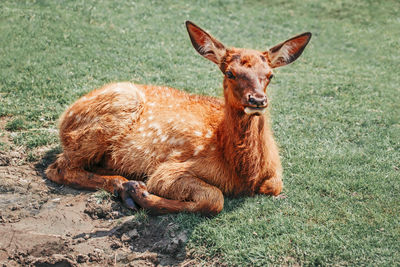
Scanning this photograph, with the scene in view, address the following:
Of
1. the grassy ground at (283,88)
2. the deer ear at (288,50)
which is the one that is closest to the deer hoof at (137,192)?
the grassy ground at (283,88)

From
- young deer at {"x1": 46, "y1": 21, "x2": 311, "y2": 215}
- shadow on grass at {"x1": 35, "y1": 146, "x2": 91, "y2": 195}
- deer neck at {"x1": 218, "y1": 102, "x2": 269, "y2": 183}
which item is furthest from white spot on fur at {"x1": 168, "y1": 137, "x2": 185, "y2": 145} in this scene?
shadow on grass at {"x1": 35, "y1": 146, "x2": 91, "y2": 195}

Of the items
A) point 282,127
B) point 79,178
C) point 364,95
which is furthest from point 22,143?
point 364,95

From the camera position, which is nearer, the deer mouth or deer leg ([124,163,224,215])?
the deer mouth

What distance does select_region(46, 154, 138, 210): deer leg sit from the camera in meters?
5.57

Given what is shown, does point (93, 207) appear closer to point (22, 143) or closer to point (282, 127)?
point (22, 143)

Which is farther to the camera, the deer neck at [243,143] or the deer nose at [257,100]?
the deer neck at [243,143]

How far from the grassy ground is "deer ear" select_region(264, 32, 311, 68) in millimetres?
1597

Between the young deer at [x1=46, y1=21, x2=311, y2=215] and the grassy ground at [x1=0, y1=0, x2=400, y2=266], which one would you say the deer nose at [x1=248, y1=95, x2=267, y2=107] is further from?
the grassy ground at [x1=0, y1=0, x2=400, y2=266]

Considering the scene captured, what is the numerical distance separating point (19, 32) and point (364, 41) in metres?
9.47

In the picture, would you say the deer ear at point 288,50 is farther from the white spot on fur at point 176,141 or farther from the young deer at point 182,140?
the white spot on fur at point 176,141

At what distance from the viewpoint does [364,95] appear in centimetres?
912

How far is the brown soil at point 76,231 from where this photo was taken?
14.8 feet

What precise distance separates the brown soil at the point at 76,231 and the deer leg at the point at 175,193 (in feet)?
0.56

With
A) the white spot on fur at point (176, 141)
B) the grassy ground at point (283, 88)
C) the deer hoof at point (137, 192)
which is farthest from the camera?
the white spot on fur at point (176, 141)
